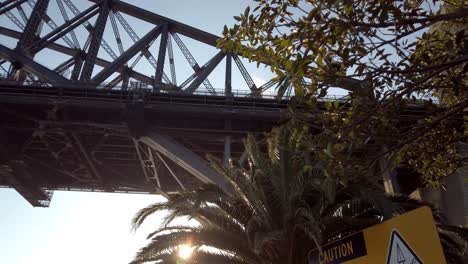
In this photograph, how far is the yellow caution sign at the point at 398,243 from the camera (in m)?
6.35

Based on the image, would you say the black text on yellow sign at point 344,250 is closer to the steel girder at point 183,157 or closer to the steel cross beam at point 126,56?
the steel girder at point 183,157

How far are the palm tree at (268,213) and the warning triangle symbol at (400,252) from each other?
293 cm

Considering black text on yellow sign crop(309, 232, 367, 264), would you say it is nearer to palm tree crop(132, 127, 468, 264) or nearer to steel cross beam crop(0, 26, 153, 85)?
palm tree crop(132, 127, 468, 264)

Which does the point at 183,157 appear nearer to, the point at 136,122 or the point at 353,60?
the point at 136,122

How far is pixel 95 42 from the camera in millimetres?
34656

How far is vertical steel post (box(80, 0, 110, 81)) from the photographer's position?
32531 mm

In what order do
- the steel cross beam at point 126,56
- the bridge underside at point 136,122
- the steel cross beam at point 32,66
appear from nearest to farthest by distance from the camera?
the bridge underside at point 136,122 → the steel cross beam at point 32,66 → the steel cross beam at point 126,56

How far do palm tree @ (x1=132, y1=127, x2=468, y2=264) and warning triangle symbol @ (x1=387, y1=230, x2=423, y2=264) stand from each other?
2.93 metres

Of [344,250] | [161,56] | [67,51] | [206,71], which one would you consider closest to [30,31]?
[67,51]

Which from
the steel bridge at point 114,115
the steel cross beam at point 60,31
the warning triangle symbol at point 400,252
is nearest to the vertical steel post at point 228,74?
the steel bridge at point 114,115

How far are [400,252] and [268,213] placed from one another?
3.96 m

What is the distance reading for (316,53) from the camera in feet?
17.5

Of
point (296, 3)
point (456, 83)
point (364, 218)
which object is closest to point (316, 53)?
point (296, 3)

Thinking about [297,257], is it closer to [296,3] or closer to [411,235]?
[411,235]
